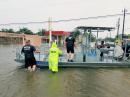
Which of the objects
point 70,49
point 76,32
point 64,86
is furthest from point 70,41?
point 64,86

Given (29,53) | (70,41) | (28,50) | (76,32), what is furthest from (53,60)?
(76,32)

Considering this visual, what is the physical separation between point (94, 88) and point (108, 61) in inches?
318

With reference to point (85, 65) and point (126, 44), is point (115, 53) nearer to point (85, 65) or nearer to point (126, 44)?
point (126, 44)

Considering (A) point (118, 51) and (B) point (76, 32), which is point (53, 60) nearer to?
(B) point (76, 32)

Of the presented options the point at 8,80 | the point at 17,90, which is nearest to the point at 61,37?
the point at 8,80

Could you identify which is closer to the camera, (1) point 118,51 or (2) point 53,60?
(2) point 53,60

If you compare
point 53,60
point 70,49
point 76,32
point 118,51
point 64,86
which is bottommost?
point 64,86

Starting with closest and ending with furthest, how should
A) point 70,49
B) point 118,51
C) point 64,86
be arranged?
point 64,86 → point 70,49 → point 118,51

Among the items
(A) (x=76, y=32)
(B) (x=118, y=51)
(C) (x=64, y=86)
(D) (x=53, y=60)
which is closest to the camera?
(C) (x=64, y=86)

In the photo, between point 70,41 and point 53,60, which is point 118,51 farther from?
point 53,60

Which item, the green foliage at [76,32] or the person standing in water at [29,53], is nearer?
the person standing in water at [29,53]

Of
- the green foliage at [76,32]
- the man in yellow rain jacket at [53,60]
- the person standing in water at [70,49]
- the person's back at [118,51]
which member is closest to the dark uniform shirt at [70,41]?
the person standing in water at [70,49]

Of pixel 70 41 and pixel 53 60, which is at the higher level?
pixel 70 41

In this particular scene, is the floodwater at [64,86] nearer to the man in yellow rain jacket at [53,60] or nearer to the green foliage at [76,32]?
the man in yellow rain jacket at [53,60]
